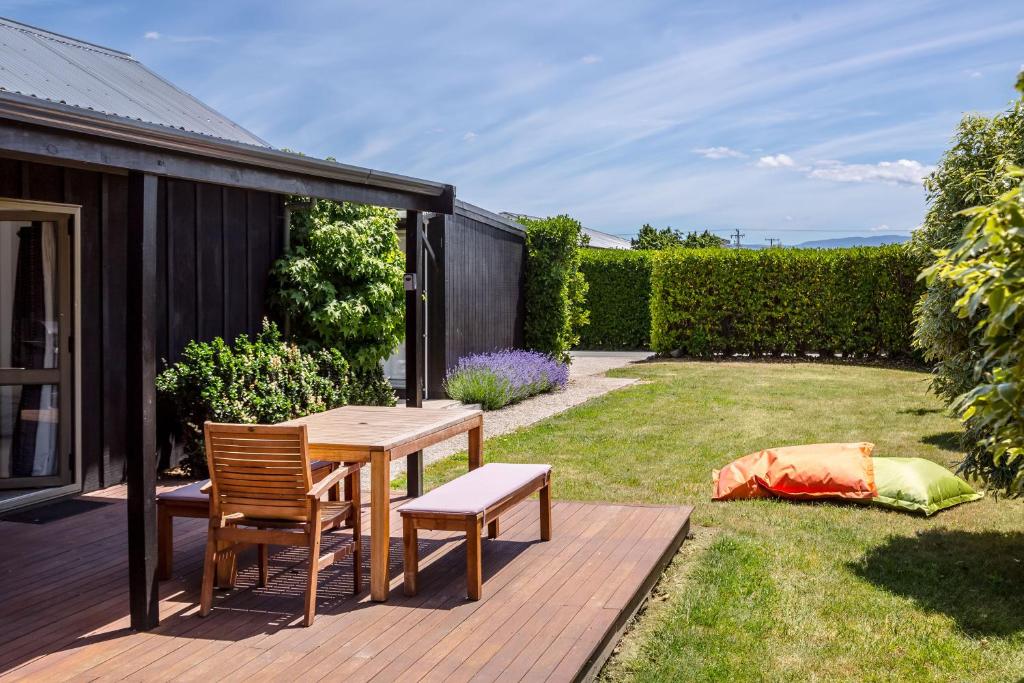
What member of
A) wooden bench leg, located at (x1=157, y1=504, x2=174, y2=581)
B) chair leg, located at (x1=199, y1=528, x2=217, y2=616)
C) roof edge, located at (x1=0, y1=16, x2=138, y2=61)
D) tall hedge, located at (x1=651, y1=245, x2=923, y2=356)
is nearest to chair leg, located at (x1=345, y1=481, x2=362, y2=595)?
chair leg, located at (x1=199, y1=528, x2=217, y2=616)

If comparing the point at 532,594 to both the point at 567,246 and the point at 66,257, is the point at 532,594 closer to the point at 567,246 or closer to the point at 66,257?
the point at 66,257

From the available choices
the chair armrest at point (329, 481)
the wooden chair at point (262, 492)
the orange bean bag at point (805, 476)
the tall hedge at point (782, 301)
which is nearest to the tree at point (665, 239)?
the tall hedge at point (782, 301)

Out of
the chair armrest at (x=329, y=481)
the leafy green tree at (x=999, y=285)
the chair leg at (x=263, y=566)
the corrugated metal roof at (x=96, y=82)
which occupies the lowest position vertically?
the chair leg at (x=263, y=566)

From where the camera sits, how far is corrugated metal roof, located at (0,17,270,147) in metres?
6.62

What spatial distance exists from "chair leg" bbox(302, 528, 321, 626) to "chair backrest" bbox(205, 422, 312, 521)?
0.07 m

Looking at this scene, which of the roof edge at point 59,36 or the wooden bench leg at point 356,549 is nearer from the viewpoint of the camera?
the wooden bench leg at point 356,549

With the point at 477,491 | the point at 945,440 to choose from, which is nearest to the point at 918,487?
the point at 945,440

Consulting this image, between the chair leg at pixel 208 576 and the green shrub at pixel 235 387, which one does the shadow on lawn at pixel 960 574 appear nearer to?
the chair leg at pixel 208 576

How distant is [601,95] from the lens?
21141 millimetres

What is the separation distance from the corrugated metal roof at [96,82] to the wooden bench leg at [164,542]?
2.95 m

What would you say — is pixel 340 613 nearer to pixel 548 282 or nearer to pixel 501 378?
pixel 501 378

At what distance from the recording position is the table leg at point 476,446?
5.83 m

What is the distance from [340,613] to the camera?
4.22 m

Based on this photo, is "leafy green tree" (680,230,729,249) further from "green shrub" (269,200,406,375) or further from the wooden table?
the wooden table
